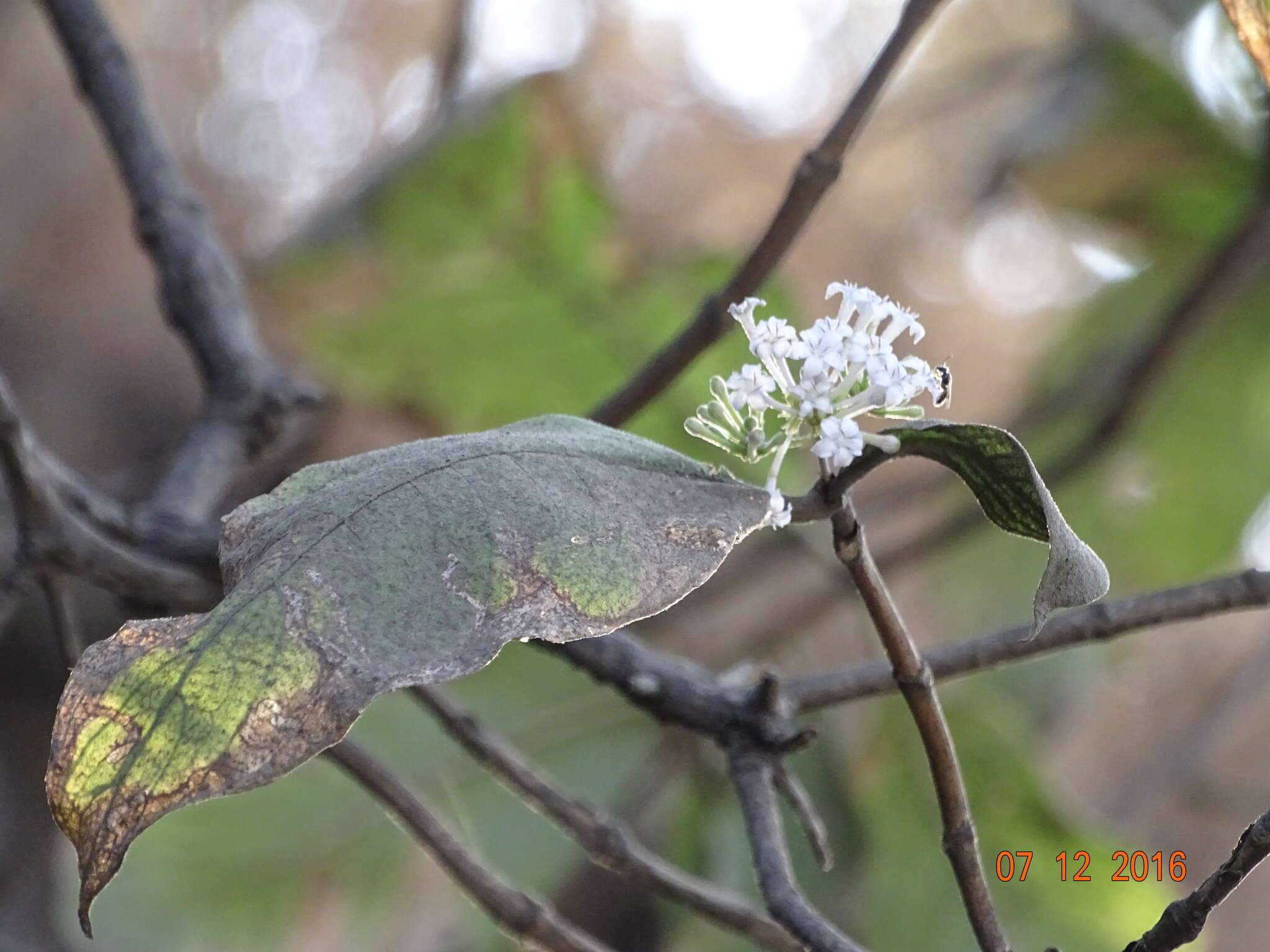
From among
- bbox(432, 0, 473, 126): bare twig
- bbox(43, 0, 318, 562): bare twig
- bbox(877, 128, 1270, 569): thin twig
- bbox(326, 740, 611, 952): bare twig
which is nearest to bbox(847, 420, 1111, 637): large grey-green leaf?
bbox(326, 740, 611, 952): bare twig

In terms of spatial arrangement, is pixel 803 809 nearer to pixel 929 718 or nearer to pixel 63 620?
pixel 929 718

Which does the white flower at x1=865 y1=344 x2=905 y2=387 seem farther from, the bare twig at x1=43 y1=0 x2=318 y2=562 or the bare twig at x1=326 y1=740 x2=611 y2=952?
the bare twig at x1=43 y1=0 x2=318 y2=562

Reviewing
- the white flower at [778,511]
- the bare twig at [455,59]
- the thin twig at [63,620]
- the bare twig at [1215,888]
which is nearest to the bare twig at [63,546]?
the thin twig at [63,620]

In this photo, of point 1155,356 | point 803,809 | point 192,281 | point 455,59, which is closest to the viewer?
point 803,809

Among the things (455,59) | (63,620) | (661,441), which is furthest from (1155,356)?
(63,620)

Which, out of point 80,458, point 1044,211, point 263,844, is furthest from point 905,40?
point 80,458

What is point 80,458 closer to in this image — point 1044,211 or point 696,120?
point 696,120
